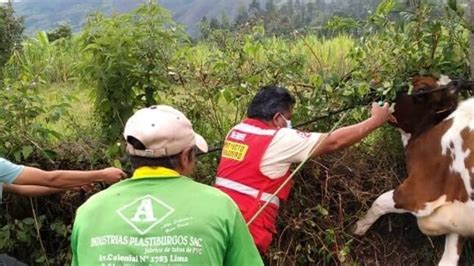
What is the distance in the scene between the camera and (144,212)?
7.84 feet

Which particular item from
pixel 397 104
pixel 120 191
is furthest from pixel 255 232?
pixel 120 191

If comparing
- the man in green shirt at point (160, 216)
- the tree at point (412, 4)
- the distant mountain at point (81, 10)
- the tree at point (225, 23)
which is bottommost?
the distant mountain at point (81, 10)

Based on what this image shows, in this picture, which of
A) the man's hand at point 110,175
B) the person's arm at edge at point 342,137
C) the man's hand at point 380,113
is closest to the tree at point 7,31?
the man's hand at point 110,175

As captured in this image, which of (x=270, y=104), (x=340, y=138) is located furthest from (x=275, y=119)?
(x=340, y=138)

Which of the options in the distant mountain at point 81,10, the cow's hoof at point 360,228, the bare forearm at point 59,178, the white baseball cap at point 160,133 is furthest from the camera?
the distant mountain at point 81,10

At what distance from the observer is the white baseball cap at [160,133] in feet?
8.14

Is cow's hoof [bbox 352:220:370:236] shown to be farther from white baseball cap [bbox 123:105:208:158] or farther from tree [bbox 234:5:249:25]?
white baseball cap [bbox 123:105:208:158]

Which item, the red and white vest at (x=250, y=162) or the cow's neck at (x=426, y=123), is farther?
the cow's neck at (x=426, y=123)

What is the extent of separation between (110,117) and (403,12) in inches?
84.6

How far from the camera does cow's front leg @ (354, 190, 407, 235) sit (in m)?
4.77

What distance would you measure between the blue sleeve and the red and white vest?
112cm

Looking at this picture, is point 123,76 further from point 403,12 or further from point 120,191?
point 120,191

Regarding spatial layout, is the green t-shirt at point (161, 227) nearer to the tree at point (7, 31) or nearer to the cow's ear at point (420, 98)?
the cow's ear at point (420, 98)

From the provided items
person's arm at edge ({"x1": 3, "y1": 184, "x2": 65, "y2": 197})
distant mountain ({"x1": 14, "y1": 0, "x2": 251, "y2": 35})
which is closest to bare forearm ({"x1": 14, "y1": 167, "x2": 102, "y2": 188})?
person's arm at edge ({"x1": 3, "y1": 184, "x2": 65, "y2": 197})
